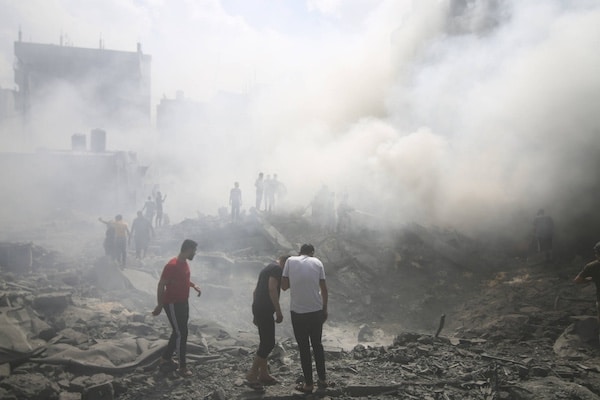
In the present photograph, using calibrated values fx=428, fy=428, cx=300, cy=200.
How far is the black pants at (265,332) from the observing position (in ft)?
15.3

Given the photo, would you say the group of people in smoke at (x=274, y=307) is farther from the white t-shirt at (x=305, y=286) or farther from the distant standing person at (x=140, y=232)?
the distant standing person at (x=140, y=232)

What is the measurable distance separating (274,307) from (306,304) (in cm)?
43

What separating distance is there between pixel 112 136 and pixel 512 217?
99.3 feet

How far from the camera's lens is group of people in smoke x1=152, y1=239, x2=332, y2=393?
4.35 metres

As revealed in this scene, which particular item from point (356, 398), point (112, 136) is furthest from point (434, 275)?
point (112, 136)

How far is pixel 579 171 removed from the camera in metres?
13.0

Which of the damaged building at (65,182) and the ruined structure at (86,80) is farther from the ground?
the ruined structure at (86,80)

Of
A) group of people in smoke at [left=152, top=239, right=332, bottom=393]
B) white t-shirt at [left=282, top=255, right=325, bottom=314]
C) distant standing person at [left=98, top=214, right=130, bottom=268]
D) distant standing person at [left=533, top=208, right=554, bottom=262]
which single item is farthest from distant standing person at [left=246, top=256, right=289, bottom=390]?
distant standing person at [left=533, top=208, right=554, bottom=262]

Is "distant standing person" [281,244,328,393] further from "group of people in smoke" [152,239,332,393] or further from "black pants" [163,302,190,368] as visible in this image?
"black pants" [163,302,190,368]

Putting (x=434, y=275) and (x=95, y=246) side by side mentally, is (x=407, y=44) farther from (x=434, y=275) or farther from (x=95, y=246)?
(x=95, y=246)

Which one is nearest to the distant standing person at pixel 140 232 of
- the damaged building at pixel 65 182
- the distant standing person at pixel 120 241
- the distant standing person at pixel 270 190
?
the distant standing person at pixel 120 241

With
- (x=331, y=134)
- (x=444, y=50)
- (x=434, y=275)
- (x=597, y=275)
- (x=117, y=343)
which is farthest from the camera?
(x=331, y=134)

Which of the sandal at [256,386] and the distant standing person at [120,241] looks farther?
the distant standing person at [120,241]

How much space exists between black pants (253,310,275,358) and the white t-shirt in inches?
16.2
